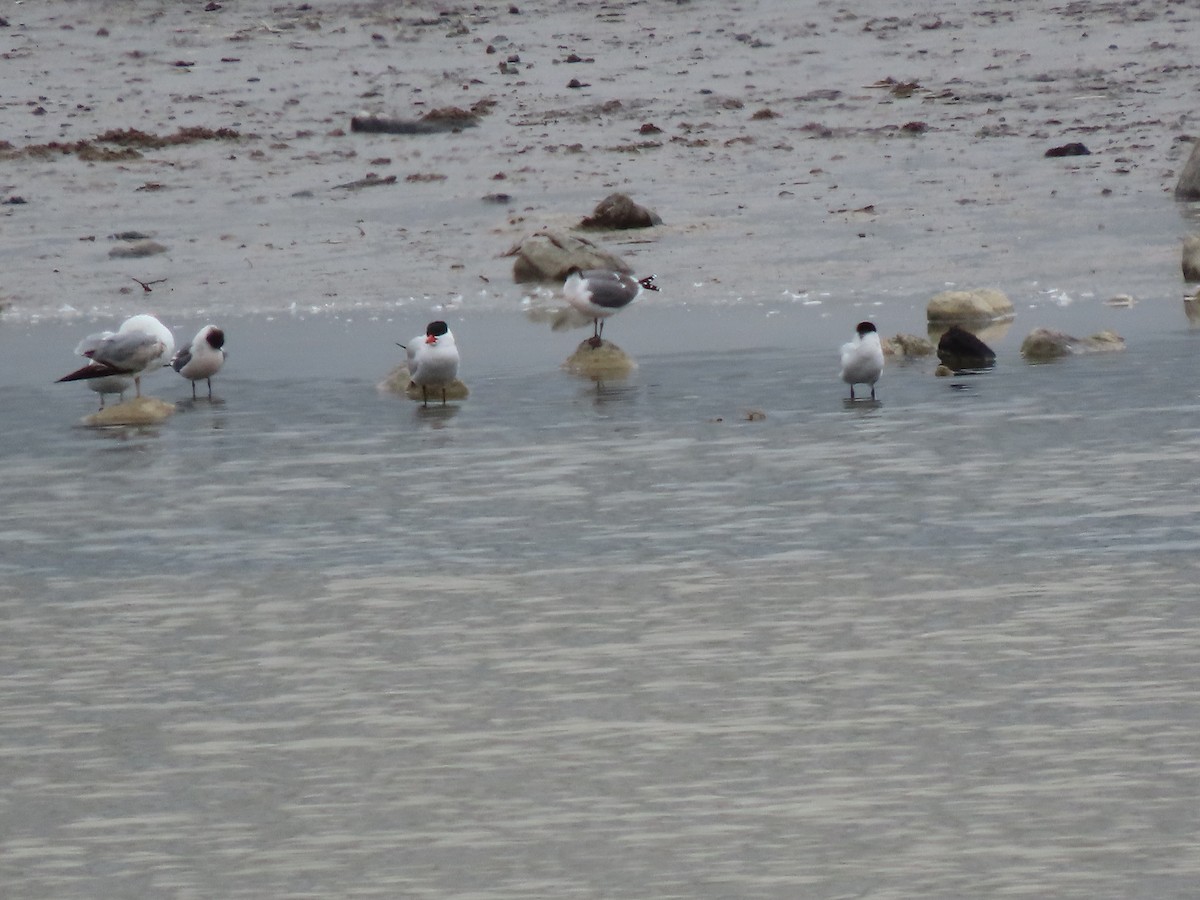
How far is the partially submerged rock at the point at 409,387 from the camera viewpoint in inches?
597

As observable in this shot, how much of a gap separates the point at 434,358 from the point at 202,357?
1.96 metres

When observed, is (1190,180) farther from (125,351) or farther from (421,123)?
(125,351)

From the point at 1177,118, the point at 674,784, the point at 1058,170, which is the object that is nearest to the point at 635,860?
the point at 674,784

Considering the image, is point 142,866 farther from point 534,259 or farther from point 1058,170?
point 1058,170

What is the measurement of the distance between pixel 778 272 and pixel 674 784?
45.2 feet

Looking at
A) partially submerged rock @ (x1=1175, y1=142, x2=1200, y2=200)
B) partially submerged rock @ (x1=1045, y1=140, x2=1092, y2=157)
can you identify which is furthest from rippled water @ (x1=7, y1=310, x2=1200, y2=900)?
partially submerged rock @ (x1=1045, y1=140, x2=1092, y2=157)

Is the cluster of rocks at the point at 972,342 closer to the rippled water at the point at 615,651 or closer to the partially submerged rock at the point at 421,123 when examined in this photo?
the rippled water at the point at 615,651

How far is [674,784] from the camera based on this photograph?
6.75 meters

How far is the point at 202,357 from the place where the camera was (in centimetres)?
1584

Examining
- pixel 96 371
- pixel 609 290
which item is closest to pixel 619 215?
pixel 609 290

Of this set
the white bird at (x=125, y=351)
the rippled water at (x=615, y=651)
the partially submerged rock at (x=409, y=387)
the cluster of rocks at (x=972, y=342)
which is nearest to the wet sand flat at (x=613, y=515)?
the rippled water at (x=615, y=651)

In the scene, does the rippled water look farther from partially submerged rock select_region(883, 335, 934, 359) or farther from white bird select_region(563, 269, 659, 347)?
white bird select_region(563, 269, 659, 347)

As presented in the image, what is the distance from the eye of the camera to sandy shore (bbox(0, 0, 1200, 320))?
20547 mm

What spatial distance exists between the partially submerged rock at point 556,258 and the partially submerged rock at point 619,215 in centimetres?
97
